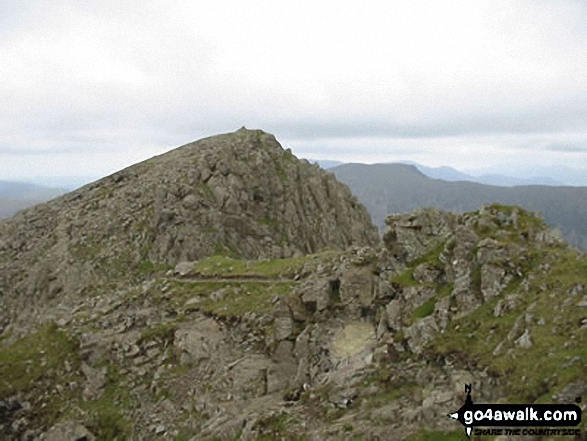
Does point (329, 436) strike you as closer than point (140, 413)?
Yes

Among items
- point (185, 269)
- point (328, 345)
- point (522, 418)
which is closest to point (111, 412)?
point (328, 345)

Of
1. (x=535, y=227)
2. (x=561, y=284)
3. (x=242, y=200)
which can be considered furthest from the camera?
(x=242, y=200)

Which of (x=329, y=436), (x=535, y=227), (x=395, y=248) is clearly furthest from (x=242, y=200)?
Result: (x=329, y=436)

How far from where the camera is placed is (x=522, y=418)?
63.2 ft

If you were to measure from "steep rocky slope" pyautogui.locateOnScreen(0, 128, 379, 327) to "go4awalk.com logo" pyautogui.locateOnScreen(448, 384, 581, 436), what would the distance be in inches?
2237

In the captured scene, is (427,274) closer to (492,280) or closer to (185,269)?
(492,280)

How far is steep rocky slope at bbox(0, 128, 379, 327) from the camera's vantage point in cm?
7315

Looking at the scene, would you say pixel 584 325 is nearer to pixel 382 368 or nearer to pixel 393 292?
pixel 382 368

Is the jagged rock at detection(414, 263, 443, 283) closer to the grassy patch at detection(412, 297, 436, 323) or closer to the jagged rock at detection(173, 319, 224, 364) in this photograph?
the grassy patch at detection(412, 297, 436, 323)

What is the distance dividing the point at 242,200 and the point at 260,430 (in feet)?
198

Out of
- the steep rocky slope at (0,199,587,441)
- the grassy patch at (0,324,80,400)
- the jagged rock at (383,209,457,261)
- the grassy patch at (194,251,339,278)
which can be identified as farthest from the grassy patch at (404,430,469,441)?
the grassy patch at (0,324,80,400)

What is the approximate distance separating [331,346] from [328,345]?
237 millimetres

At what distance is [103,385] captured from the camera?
3709 cm

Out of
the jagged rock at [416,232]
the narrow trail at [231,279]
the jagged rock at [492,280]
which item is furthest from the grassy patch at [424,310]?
the narrow trail at [231,279]
